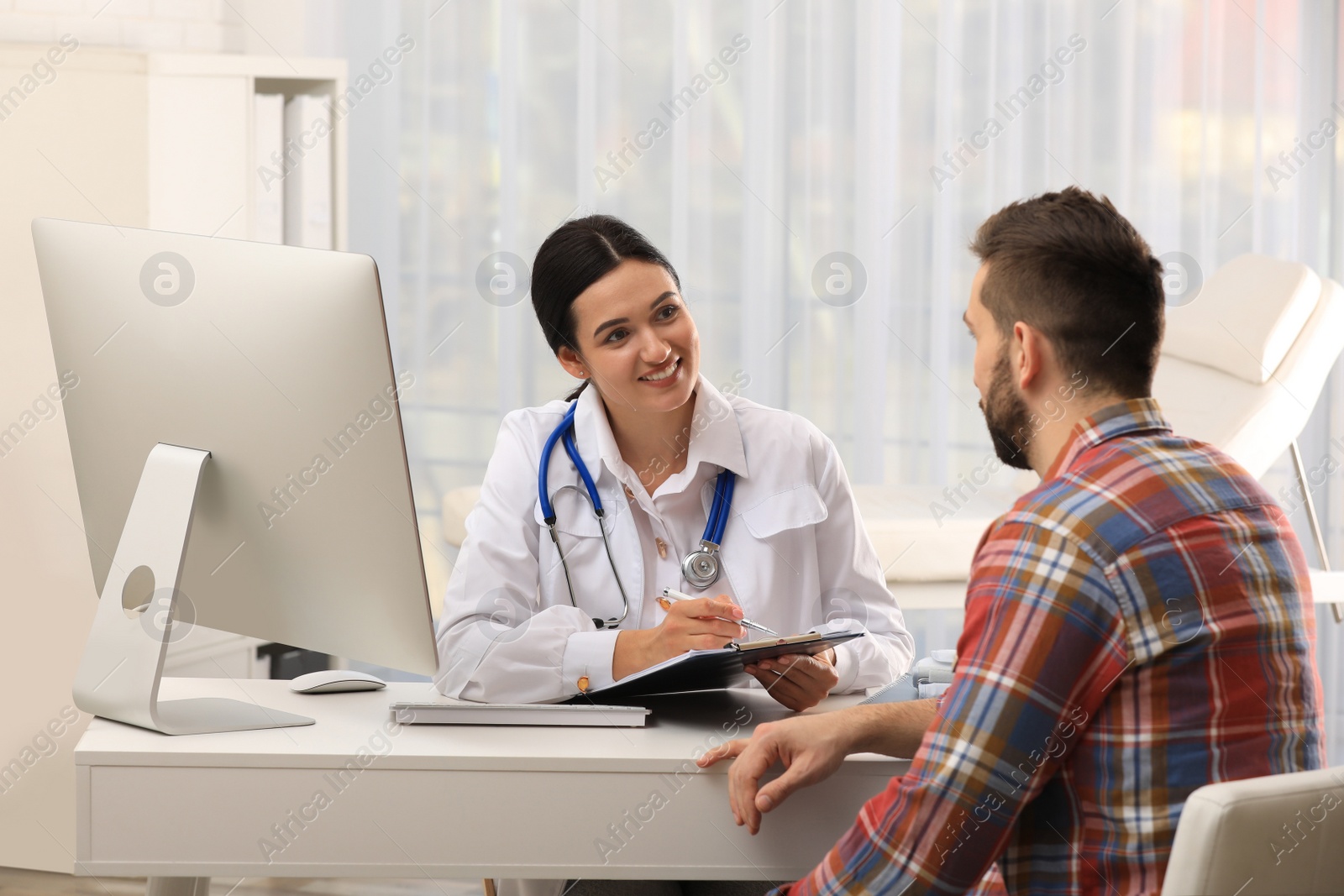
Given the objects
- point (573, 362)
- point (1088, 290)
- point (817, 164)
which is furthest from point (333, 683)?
point (817, 164)

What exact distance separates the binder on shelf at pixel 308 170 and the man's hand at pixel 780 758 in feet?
5.88

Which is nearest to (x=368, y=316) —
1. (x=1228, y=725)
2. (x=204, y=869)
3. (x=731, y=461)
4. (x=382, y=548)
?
(x=382, y=548)

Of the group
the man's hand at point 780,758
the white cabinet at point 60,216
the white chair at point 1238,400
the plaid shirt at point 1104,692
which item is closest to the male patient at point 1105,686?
the plaid shirt at point 1104,692

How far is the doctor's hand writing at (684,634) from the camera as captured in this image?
1.33m

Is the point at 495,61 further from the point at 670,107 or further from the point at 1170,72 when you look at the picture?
the point at 1170,72

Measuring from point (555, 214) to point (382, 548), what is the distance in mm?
2507

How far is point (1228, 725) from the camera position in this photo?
902 mm

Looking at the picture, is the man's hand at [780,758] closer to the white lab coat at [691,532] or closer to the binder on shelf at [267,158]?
the white lab coat at [691,532]

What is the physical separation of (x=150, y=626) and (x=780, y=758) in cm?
63

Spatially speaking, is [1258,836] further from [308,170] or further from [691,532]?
[308,170]

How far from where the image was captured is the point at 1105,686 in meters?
0.90

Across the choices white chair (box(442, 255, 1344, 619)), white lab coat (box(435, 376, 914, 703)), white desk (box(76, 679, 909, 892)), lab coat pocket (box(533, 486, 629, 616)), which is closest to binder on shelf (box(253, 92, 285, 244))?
white chair (box(442, 255, 1344, 619))

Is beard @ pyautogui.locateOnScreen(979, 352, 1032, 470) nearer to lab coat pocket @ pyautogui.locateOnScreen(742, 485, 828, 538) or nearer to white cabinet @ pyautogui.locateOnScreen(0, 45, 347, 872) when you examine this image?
lab coat pocket @ pyautogui.locateOnScreen(742, 485, 828, 538)

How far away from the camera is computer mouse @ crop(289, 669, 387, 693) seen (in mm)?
1357
